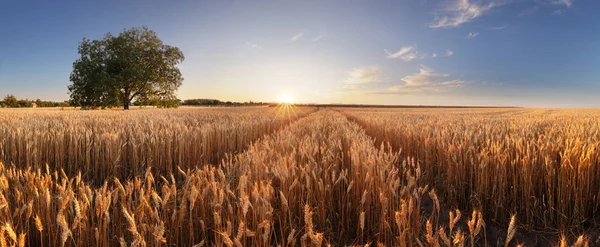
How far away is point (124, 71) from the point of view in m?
32.0

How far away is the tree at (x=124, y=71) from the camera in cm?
3106

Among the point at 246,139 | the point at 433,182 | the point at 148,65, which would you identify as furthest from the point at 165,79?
the point at 433,182

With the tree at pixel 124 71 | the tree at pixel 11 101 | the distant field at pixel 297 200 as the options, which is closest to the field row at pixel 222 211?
the distant field at pixel 297 200

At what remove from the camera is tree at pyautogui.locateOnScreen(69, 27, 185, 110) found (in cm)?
3106

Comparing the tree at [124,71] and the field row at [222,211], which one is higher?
the tree at [124,71]

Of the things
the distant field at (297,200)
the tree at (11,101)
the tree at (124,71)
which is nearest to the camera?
the distant field at (297,200)

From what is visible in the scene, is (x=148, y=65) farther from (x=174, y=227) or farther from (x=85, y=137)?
(x=174, y=227)

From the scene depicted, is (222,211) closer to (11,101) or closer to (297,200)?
(297,200)

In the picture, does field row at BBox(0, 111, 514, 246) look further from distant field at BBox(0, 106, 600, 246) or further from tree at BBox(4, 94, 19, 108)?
tree at BBox(4, 94, 19, 108)

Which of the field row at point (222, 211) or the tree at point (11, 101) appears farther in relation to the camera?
the tree at point (11, 101)

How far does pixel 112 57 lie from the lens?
34125 millimetres

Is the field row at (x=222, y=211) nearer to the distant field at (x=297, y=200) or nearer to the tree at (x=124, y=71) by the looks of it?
the distant field at (x=297, y=200)

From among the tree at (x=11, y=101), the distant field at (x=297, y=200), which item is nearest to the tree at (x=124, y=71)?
the distant field at (x=297, y=200)

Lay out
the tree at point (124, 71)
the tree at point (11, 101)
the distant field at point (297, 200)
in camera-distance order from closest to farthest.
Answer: the distant field at point (297, 200) < the tree at point (124, 71) < the tree at point (11, 101)
